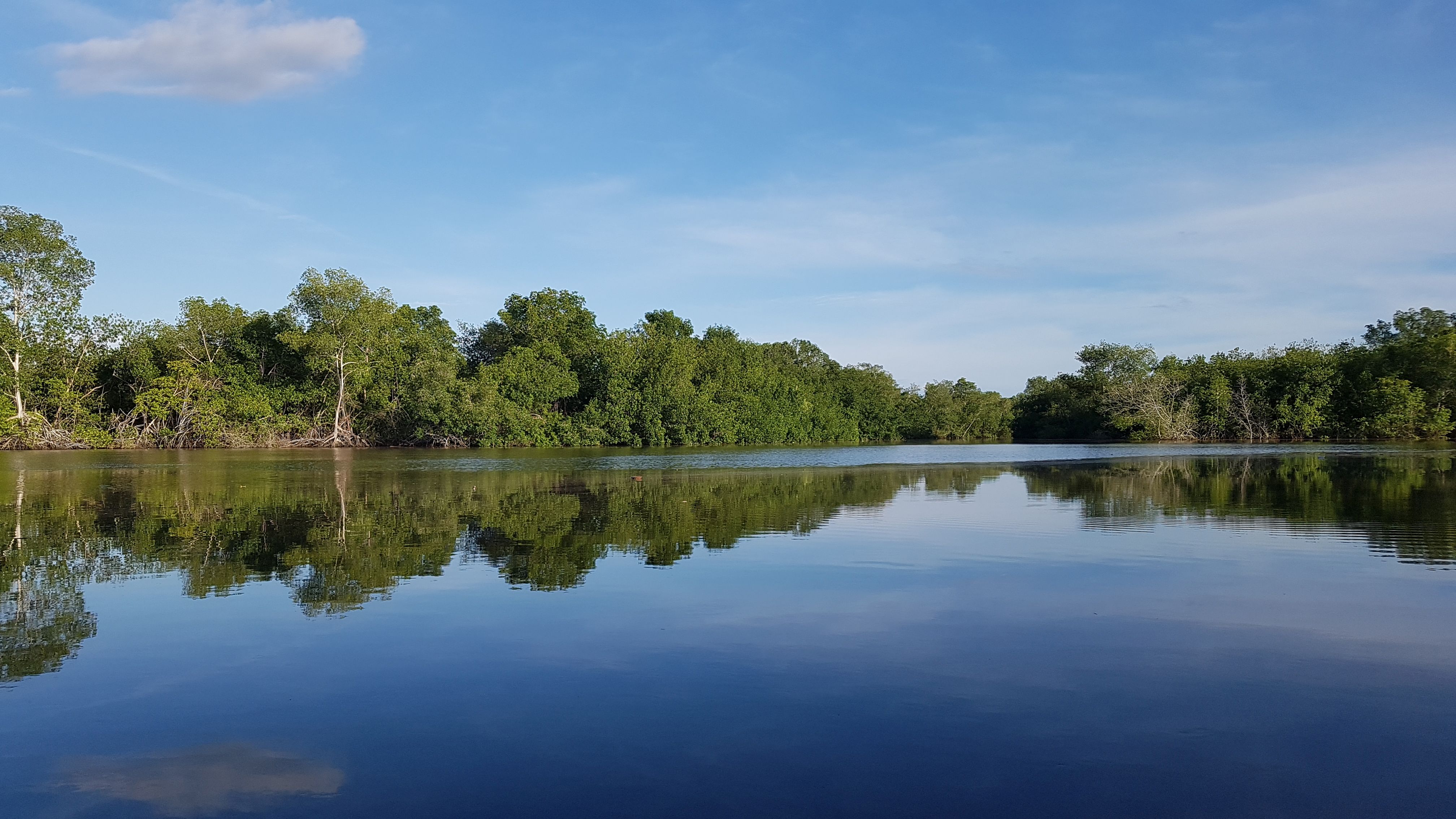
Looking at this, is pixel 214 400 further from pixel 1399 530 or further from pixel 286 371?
pixel 1399 530

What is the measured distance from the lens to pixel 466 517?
17891mm

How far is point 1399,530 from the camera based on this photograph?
14.7m

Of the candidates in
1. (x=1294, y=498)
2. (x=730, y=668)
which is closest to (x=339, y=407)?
(x=1294, y=498)

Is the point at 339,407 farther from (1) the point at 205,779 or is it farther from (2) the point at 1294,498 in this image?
(1) the point at 205,779

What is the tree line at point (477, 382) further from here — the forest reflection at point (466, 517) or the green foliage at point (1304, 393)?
the forest reflection at point (466, 517)

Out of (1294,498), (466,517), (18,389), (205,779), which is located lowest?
(205,779)

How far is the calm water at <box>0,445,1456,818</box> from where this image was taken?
4.88m

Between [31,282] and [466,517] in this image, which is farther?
[31,282]

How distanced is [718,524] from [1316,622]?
1008cm

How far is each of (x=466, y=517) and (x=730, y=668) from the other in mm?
12032

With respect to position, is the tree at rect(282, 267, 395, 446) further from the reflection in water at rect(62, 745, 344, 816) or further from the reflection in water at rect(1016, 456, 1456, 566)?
the reflection in water at rect(62, 745, 344, 816)

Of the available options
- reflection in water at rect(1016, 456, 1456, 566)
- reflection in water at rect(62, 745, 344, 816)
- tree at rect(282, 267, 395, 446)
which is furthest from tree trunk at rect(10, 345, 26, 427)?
reflection in water at rect(62, 745, 344, 816)

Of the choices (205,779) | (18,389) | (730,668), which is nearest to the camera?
(205,779)

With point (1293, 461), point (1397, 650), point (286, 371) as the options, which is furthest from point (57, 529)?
point (286, 371)
